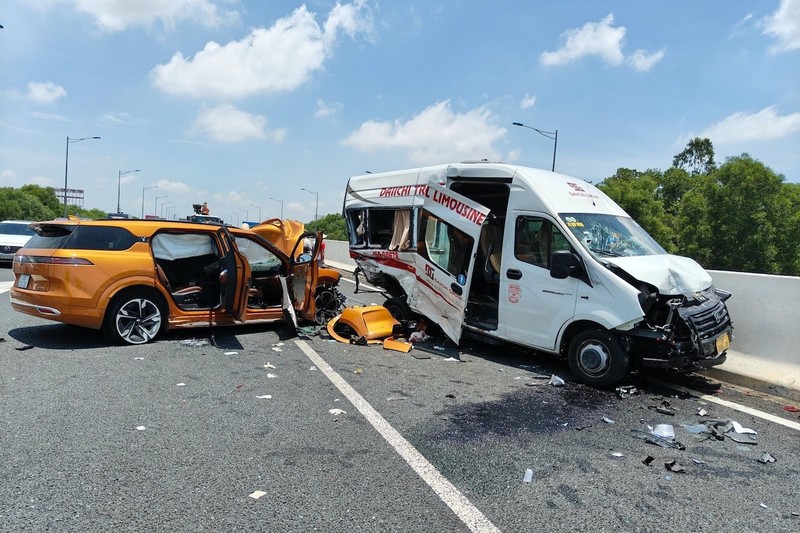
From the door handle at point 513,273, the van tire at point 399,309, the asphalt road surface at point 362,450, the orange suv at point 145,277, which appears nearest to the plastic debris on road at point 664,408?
the asphalt road surface at point 362,450

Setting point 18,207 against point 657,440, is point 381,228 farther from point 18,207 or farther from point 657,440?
point 18,207

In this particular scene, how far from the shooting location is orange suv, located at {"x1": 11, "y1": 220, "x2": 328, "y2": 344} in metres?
6.73

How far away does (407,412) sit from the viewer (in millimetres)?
4906

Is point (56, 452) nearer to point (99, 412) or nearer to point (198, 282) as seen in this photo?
point (99, 412)

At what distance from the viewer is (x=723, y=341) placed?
18.9ft

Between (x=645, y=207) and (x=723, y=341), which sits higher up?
(x=645, y=207)

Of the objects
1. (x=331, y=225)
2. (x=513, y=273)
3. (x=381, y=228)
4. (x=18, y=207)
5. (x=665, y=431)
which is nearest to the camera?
(x=665, y=431)

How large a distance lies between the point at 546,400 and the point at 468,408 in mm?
909

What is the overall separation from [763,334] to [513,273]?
10.2ft

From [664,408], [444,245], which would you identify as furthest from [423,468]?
[444,245]

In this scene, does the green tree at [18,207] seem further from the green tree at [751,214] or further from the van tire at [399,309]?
the green tree at [751,214]

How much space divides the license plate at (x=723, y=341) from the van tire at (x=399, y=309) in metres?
4.36

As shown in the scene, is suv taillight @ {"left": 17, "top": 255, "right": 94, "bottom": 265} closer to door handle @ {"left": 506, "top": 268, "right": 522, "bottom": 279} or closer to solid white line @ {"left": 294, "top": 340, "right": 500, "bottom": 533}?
solid white line @ {"left": 294, "top": 340, "right": 500, "bottom": 533}

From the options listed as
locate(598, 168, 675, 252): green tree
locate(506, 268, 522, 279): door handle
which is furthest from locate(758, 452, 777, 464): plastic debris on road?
locate(598, 168, 675, 252): green tree
